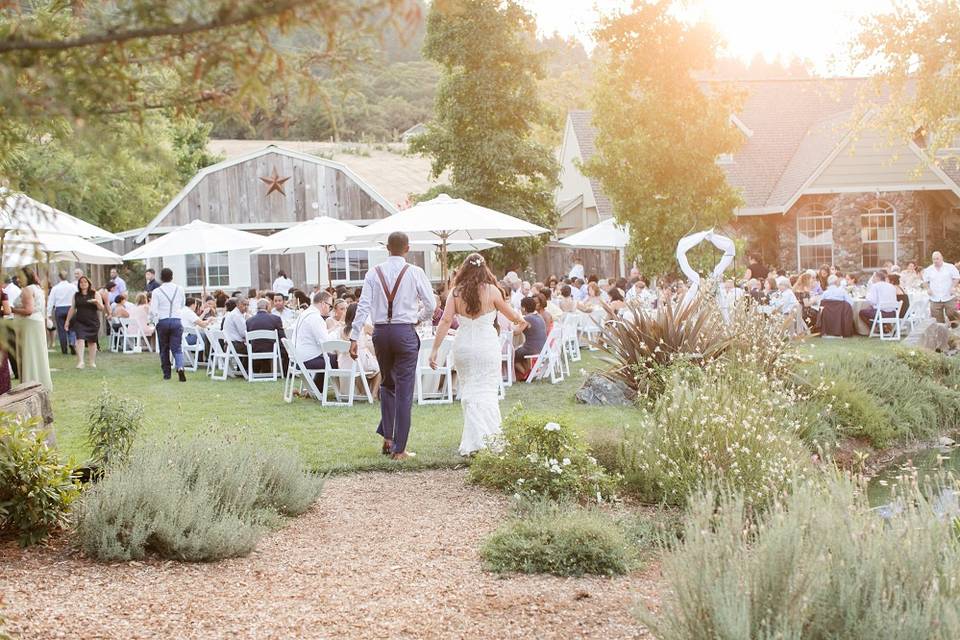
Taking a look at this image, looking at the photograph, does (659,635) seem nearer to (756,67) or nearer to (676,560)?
(676,560)

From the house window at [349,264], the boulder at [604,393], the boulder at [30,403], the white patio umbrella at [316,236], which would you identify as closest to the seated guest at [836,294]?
the white patio umbrella at [316,236]

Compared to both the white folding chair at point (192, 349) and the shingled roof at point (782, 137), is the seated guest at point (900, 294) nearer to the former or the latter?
the shingled roof at point (782, 137)

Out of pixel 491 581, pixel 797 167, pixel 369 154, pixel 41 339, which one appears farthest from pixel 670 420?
pixel 369 154

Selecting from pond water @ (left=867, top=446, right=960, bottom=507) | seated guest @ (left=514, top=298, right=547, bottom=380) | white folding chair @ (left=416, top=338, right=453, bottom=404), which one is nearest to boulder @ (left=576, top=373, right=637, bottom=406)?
white folding chair @ (left=416, top=338, right=453, bottom=404)

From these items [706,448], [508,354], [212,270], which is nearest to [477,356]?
[706,448]

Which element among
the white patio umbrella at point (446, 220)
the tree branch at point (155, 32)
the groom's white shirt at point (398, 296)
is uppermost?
the white patio umbrella at point (446, 220)

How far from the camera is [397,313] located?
30.3ft

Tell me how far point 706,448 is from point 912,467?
124 inches

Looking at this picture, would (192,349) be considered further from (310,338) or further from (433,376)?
(433,376)

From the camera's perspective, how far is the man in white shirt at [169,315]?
16.3 meters

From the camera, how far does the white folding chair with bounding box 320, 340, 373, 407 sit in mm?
12758

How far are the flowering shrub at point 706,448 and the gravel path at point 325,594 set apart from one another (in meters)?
1.61

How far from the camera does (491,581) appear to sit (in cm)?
596

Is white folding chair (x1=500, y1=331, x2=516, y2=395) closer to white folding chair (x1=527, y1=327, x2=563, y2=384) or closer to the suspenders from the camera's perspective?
white folding chair (x1=527, y1=327, x2=563, y2=384)
